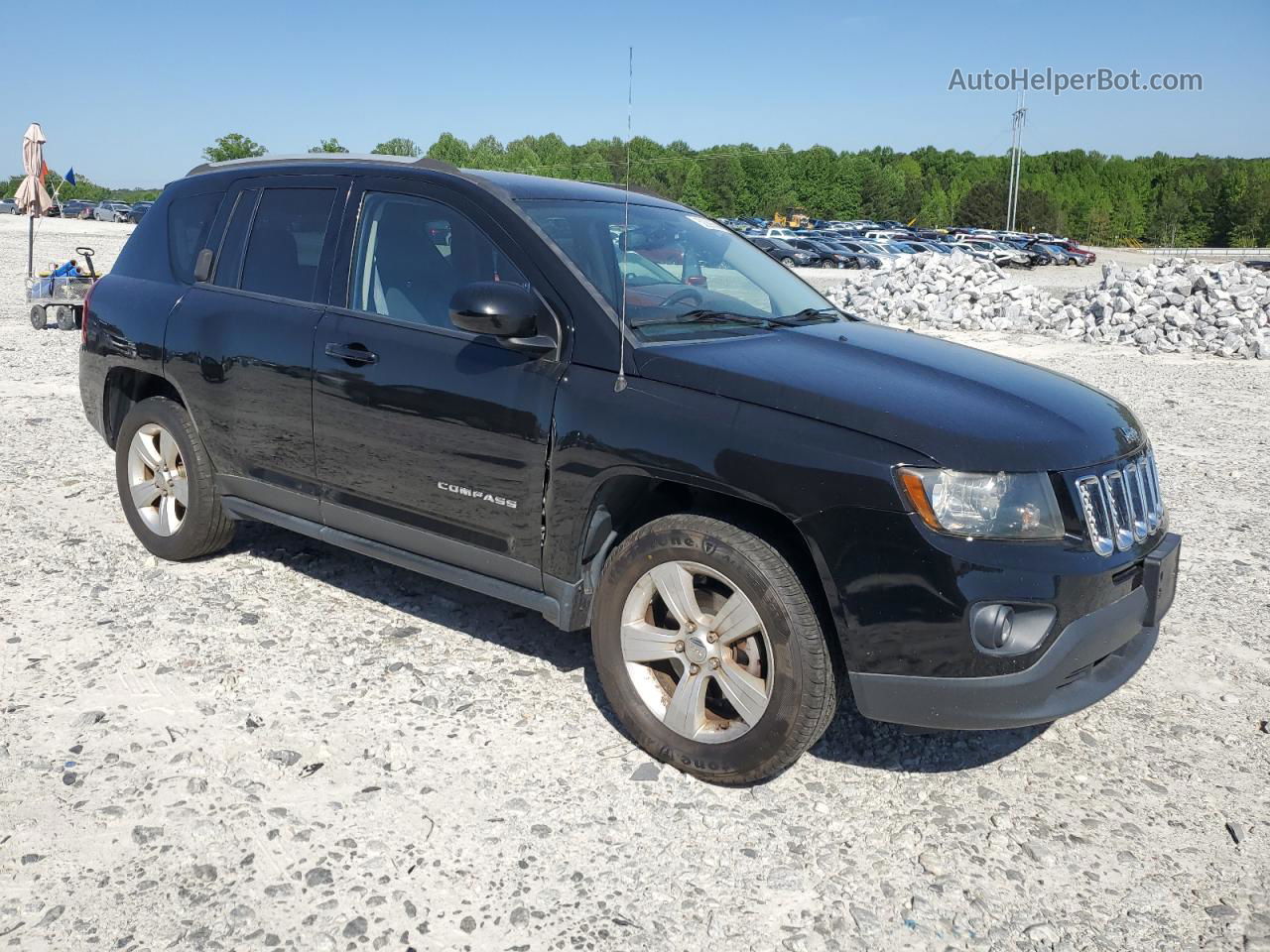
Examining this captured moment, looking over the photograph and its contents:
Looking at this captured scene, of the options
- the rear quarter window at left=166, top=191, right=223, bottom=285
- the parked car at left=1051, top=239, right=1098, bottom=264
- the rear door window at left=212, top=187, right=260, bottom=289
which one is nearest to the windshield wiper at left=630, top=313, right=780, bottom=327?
the rear door window at left=212, top=187, right=260, bottom=289

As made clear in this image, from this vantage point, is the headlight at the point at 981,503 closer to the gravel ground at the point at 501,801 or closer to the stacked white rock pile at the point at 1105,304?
the gravel ground at the point at 501,801

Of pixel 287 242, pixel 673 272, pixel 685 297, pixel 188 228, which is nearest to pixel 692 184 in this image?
pixel 188 228

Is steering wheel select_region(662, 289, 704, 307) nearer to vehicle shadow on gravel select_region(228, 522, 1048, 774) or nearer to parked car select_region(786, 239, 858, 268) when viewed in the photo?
vehicle shadow on gravel select_region(228, 522, 1048, 774)

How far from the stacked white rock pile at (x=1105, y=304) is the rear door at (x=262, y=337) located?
1294 cm

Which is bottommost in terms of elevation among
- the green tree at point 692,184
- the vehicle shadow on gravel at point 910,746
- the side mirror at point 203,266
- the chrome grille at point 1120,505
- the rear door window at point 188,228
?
the vehicle shadow on gravel at point 910,746

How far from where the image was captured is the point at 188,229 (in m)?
5.17

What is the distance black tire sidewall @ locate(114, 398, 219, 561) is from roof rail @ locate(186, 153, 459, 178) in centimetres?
118

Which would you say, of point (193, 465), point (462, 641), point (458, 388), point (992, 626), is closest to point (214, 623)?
point (193, 465)

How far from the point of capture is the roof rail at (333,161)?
434 cm

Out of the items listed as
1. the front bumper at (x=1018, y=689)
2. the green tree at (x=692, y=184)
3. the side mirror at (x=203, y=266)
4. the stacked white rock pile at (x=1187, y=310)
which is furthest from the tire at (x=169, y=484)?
the stacked white rock pile at (x=1187, y=310)

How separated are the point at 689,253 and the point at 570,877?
2557 millimetres

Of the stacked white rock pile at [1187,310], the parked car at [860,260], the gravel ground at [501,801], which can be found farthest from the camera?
the parked car at [860,260]

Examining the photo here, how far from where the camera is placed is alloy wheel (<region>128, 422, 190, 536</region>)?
518cm

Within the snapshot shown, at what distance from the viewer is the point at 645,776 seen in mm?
3561
